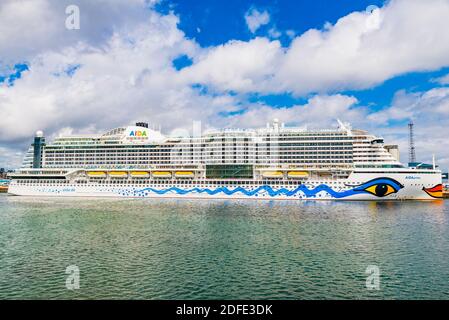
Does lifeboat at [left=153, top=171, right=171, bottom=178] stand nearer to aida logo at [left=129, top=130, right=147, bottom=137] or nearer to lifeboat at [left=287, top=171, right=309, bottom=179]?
aida logo at [left=129, top=130, right=147, bottom=137]

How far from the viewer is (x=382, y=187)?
56250mm

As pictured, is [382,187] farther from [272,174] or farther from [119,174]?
[119,174]

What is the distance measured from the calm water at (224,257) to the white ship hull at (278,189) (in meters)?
22.3

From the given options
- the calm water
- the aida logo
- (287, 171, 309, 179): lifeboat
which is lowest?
the calm water

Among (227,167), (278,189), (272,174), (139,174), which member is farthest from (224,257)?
(139,174)

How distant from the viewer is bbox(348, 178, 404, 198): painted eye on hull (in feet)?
184

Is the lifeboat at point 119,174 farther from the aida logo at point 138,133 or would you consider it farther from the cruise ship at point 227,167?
the aida logo at point 138,133

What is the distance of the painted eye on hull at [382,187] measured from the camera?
56125mm

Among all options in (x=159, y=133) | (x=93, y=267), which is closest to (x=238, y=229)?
(x=93, y=267)

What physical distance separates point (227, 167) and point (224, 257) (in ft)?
151

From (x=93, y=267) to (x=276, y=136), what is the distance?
53.7 meters

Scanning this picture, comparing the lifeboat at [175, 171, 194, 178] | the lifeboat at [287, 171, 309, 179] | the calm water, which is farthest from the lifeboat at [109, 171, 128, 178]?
the calm water

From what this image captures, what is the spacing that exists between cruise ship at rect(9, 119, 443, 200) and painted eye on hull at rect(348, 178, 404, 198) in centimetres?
16
